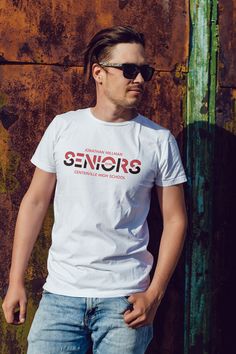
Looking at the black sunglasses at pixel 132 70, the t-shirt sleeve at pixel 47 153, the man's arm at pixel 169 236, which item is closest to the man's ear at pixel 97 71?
the black sunglasses at pixel 132 70

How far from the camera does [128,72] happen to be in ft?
10.4

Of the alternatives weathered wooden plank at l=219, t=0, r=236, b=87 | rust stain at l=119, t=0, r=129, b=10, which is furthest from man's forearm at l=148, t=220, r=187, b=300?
rust stain at l=119, t=0, r=129, b=10

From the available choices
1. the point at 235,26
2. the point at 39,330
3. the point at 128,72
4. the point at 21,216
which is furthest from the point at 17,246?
A: the point at 235,26

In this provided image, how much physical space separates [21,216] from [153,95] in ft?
3.29

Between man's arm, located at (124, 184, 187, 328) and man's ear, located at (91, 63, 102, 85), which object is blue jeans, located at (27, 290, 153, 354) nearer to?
man's arm, located at (124, 184, 187, 328)

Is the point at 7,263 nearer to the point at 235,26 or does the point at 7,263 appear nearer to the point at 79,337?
the point at 79,337

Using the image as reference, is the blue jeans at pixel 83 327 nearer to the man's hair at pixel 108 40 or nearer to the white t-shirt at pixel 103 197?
the white t-shirt at pixel 103 197

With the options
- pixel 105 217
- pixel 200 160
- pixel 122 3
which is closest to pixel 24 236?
pixel 105 217

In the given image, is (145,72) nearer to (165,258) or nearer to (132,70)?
(132,70)

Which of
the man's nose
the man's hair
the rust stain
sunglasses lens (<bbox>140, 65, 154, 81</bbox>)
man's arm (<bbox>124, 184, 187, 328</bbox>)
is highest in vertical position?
the rust stain

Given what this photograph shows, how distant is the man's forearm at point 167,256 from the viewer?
311cm

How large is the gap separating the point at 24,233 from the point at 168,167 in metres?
0.72

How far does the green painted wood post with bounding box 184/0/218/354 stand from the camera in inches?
148

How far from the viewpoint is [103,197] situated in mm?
3102
